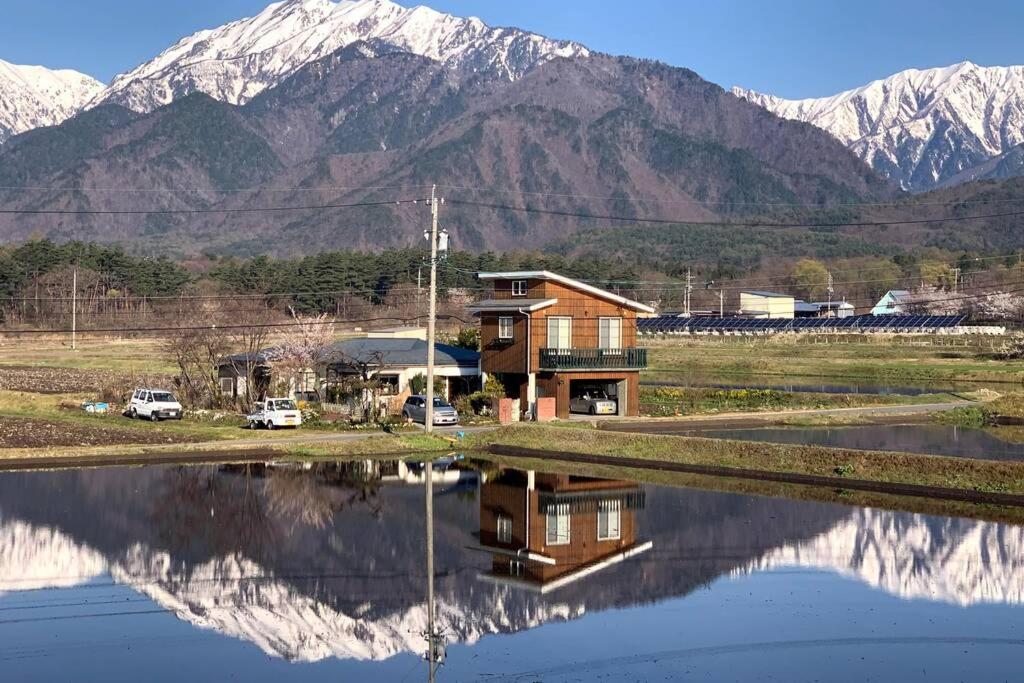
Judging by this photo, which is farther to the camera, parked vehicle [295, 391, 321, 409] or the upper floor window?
parked vehicle [295, 391, 321, 409]

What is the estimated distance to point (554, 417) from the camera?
53750 mm

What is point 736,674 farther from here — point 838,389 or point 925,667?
point 838,389

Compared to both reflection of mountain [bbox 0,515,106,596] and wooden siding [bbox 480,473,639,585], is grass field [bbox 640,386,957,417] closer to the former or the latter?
wooden siding [bbox 480,473,639,585]

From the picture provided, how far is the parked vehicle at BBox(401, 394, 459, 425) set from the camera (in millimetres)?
50094

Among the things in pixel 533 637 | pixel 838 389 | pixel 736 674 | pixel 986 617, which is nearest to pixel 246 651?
pixel 533 637

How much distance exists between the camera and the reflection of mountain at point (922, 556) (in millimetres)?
23797

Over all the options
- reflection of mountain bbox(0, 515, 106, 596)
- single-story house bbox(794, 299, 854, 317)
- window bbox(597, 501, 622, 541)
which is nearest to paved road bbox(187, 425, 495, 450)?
reflection of mountain bbox(0, 515, 106, 596)

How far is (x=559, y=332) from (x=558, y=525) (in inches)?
1003

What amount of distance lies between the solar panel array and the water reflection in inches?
3881

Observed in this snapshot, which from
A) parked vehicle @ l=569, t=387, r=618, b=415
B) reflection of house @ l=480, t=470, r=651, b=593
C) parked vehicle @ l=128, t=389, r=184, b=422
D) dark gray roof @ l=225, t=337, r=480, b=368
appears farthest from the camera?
dark gray roof @ l=225, t=337, r=480, b=368

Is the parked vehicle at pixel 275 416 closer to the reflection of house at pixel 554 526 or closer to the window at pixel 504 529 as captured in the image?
the reflection of house at pixel 554 526

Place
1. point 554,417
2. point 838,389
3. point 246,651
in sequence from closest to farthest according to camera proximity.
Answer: point 246,651 → point 554,417 → point 838,389

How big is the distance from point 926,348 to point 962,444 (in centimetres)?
6123

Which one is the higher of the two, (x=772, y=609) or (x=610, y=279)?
(x=610, y=279)
